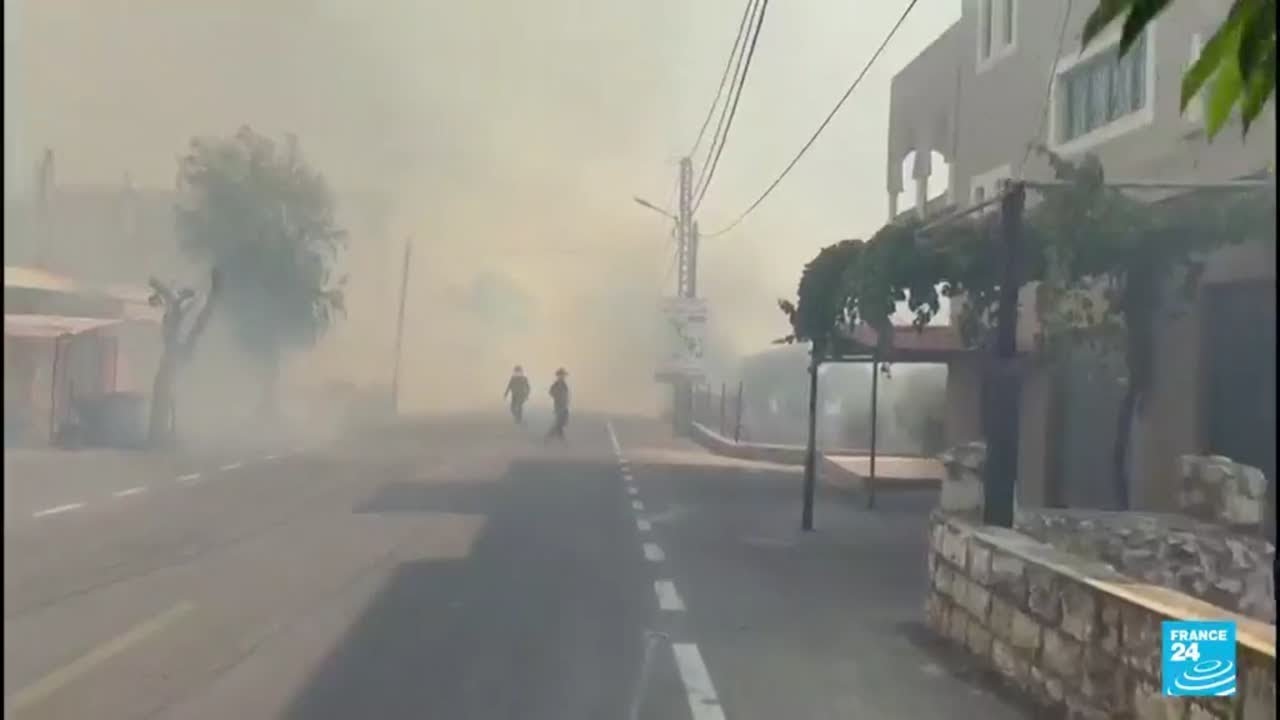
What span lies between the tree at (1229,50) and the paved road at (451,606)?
3.43 m

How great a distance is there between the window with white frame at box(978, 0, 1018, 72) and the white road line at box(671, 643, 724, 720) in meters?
12.9

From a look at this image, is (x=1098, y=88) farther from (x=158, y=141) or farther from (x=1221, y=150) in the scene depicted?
(x=158, y=141)

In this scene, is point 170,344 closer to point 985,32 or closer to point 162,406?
point 162,406

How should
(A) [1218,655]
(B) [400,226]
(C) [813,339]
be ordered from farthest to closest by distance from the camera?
(B) [400,226] → (C) [813,339] → (A) [1218,655]

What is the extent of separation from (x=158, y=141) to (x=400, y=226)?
11.3 m

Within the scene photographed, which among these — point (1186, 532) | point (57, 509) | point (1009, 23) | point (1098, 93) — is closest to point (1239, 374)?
point (1186, 532)

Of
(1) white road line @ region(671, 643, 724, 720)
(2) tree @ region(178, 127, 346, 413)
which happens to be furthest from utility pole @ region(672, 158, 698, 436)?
(1) white road line @ region(671, 643, 724, 720)

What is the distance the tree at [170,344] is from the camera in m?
19.2

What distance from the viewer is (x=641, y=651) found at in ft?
20.2

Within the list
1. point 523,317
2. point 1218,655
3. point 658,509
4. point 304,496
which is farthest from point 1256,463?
point 523,317

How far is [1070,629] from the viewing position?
489cm

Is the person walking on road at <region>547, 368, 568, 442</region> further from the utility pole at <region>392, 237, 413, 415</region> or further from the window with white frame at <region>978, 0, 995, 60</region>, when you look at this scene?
the window with white frame at <region>978, 0, 995, 60</region>

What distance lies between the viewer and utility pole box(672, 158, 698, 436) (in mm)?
28547

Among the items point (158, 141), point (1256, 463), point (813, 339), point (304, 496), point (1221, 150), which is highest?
point (158, 141)
